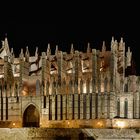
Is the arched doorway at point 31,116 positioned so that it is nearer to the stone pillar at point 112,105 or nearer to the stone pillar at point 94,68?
the stone pillar at point 94,68

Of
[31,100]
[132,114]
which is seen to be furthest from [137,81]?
[31,100]

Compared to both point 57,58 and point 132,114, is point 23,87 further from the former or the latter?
point 132,114

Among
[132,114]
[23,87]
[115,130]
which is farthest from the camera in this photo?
[23,87]

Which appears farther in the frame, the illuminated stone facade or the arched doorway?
the arched doorway

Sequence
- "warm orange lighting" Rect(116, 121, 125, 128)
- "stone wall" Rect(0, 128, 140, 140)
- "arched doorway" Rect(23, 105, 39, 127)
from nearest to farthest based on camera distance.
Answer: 1. "stone wall" Rect(0, 128, 140, 140)
2. "warm orange lighting" Rect(116, 121, 125, 128)
3. "arched doorway" Rect(23, 105, 39, 127)

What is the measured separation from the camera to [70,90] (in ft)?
196

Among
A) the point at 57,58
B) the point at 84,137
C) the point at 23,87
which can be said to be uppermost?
the point at 57,58

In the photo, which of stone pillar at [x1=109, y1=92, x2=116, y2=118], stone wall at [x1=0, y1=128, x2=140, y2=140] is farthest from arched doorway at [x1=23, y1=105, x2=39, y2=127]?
stone wall at [x1=0, y1=128, x2=140, y2=140]

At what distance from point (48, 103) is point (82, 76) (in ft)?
19.3

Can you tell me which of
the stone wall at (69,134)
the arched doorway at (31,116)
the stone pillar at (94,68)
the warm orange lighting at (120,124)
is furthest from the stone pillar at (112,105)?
the arched doorway at (31,116)

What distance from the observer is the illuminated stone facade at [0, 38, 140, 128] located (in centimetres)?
5859

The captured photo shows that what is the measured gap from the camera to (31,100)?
2437 inches

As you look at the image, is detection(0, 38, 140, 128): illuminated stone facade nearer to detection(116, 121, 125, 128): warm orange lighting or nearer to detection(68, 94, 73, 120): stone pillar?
detection(68, 94, 73, 120): stone pillar

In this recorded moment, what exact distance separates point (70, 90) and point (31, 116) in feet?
24.2
